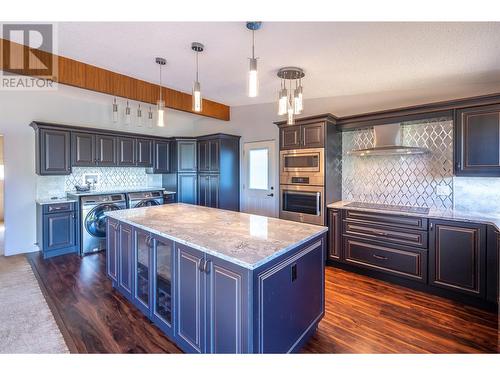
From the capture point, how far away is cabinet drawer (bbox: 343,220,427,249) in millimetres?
2867

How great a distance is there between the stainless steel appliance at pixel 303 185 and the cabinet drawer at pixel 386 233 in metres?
0.40

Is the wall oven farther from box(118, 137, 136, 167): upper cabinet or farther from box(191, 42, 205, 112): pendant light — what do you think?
box(118, 137, 136, 167): upper cabinet

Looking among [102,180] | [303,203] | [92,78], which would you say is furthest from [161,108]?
[102,180]

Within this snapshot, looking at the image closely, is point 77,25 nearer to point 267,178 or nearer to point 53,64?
point 53,64

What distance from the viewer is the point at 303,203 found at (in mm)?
3764

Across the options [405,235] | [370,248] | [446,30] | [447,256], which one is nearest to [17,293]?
[370,248]

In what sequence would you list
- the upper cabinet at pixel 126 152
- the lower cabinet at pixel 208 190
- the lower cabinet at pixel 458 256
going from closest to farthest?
1. the lower cabinet at pixel 458 256
2. the upper cabinet at pixel 126 152
3. the lower cabinet at pixel 208 190

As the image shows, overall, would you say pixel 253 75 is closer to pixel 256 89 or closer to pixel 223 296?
pixel 256 89

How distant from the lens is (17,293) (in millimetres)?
2760

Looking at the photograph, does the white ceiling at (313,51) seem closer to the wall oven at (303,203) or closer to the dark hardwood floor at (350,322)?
the wall oven at (303,203)

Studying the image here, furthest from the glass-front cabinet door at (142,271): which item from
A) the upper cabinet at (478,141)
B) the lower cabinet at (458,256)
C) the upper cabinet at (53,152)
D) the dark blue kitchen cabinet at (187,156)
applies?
the upper cabinet at (478,141)

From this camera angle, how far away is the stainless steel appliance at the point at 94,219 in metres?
4.04

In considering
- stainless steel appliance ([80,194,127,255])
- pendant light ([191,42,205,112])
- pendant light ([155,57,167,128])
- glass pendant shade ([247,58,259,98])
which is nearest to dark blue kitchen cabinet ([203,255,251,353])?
glass pendant shade ([247,58,259,98])
